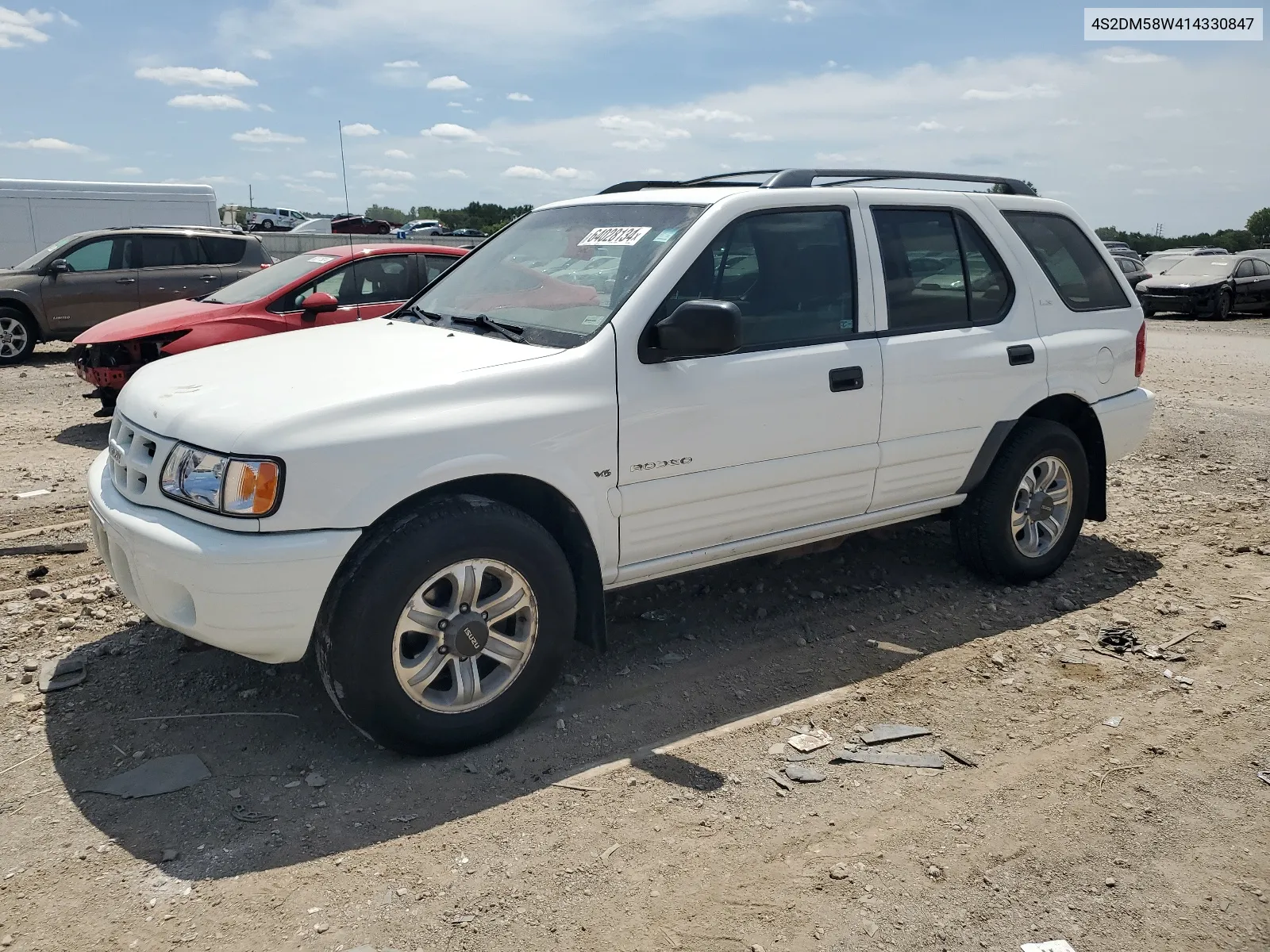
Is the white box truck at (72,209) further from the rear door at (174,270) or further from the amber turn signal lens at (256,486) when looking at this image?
the amber turn signal lens at (256,486)

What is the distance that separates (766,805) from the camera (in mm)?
3342

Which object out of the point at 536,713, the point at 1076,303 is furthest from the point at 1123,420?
the point at 536,713

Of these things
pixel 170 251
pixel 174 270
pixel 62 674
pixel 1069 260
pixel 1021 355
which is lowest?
pixel 62 674

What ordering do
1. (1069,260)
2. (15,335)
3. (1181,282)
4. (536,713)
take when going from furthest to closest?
1. (1181,282)
2. (15,335)
3. (1069,260)
4. (536,713)

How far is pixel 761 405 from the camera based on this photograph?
13.3ft

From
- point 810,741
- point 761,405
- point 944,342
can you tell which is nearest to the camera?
point 810,741

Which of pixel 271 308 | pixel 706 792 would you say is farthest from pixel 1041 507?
pixel 271 308

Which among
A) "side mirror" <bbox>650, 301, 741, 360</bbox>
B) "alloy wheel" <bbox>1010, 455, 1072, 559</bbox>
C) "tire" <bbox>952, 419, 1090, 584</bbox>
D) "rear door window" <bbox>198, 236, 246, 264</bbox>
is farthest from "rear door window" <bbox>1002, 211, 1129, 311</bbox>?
"rear door window" <bbox>198, 236, 246, 264</bbox>

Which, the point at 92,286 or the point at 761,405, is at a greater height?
the point at 92,286

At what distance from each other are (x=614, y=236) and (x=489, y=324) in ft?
2.07

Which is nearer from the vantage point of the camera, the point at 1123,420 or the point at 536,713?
the point at 536,713

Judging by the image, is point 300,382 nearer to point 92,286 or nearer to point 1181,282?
point 92,286

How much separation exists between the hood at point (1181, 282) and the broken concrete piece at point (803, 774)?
22.2 metres

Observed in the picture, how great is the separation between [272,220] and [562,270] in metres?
44.4
